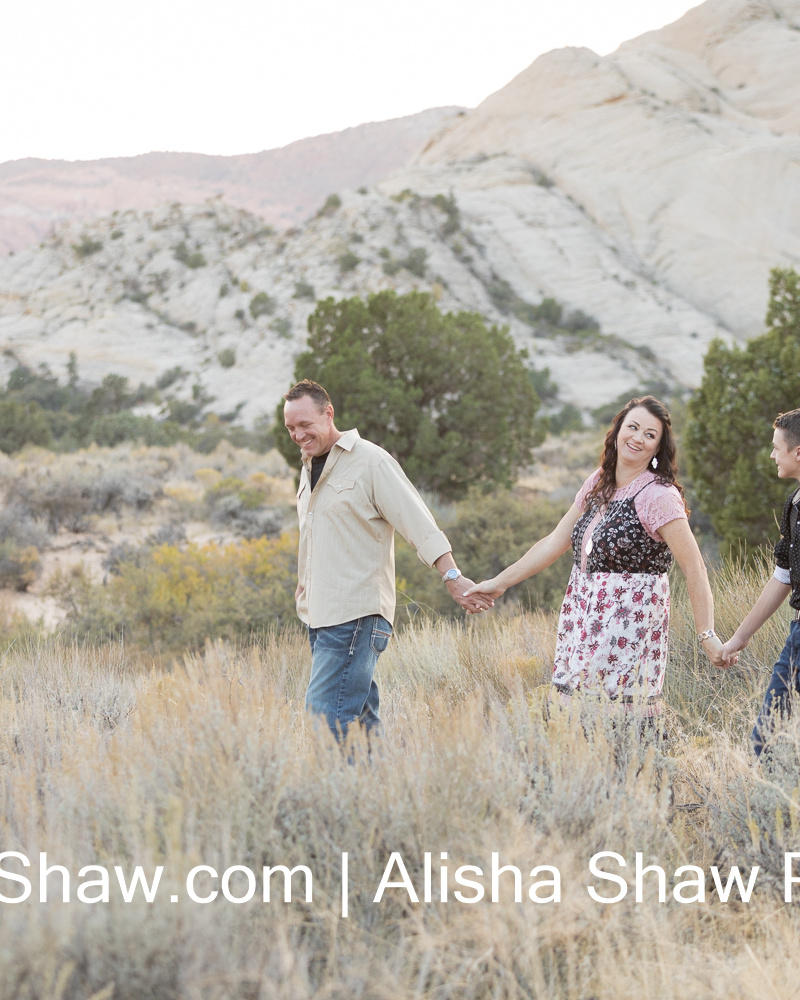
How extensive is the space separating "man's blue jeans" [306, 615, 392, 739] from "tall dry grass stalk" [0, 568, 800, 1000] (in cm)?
20

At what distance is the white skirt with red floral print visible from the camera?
11.2 ft

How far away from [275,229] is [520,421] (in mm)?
45093

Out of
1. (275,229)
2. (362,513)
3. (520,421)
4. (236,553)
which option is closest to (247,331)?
(275,229)

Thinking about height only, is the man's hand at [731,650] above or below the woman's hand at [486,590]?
below

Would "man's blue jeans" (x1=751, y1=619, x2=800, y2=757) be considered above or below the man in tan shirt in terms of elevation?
below

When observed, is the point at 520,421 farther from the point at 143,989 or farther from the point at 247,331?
the point at 247,331

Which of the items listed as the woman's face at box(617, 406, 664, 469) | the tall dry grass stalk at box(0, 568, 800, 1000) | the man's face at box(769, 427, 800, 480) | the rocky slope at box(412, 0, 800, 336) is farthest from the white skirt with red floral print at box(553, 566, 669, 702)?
the rocky slope at box(412, 0, 800, 336)

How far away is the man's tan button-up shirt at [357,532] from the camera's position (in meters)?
3.82

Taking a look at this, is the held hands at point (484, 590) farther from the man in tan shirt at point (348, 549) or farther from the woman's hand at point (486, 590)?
the man in tan shirt at point (348, 549)

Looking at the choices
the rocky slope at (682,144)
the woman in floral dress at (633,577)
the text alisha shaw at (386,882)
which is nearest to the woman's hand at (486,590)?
the woman in floral dress at (633,577)

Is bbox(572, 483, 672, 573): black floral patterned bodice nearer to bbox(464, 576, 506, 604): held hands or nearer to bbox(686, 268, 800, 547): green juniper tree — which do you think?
bbox(464, 576, 506, 604): held hands

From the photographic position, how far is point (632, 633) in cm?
342

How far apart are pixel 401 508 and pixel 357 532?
243 millimetres

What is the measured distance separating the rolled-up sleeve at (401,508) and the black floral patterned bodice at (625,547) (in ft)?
2.52
